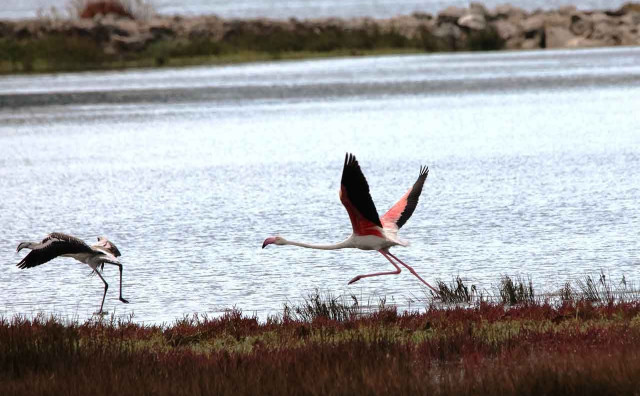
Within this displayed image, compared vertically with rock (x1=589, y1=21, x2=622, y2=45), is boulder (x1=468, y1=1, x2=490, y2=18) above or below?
above

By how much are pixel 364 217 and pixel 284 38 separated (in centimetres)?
6618

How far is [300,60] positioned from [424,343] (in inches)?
2479

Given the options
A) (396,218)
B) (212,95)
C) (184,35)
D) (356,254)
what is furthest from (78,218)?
(184,35)

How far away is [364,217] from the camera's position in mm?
11617

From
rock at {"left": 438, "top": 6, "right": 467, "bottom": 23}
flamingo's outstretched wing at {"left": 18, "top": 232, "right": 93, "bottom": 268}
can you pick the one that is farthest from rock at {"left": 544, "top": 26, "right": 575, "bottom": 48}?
flamingo's outstretched wing at {"left": 18, "top": 232, "right": 93, "bottom": 268}

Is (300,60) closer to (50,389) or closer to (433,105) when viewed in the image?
(433,105)

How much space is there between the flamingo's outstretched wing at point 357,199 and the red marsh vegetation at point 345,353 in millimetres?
763

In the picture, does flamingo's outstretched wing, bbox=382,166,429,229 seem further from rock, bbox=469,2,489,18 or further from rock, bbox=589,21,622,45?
rock, bbox=469,2,489,18

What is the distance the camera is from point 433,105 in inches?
1666

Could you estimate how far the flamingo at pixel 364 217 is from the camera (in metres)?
10.8

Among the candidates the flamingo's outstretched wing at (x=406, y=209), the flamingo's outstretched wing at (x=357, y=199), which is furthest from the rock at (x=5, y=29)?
the flamingo's outstretched wing at (x=357, y=199)

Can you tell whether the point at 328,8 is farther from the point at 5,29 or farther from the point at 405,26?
the point at 5,29

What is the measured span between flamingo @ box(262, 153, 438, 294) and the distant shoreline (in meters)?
57.2

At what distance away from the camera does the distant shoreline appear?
70.1 metres
